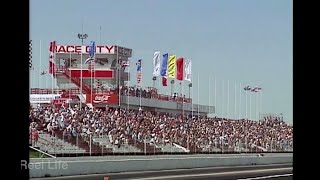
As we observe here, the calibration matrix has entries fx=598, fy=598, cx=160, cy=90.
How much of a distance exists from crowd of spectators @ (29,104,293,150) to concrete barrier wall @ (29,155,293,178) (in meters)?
1.80

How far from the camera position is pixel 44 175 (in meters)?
24.1

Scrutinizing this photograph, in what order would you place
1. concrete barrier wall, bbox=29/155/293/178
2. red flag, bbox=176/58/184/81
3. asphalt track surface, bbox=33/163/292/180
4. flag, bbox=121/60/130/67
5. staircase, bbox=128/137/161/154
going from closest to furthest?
concrete barrier wall, bbox=29/155/293/178 → asphalt track surface, bbox=33/163/292/180 → staircase, bbox=128/137/161/154 → red flag, bbox=176/58/184/81 → flag, bbox=121/60/130/67

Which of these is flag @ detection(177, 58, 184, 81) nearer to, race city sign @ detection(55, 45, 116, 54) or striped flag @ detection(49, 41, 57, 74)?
striped flag @ detection(49, 41, 57, 74)

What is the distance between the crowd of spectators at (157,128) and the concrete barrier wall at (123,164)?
1.80 meters

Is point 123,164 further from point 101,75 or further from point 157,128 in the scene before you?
point 101,75

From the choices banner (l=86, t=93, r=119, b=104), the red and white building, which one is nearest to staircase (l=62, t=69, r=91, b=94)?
the red and white building

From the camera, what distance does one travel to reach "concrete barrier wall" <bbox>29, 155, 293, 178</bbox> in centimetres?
2442

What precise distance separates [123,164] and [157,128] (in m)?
11.4

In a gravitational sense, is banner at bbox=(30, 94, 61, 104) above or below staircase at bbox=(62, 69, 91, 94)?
below

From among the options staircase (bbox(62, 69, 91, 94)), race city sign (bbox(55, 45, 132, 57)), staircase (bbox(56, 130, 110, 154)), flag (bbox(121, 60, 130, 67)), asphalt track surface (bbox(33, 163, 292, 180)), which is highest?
race city sign (bbox(55, 45, 132, 57))
